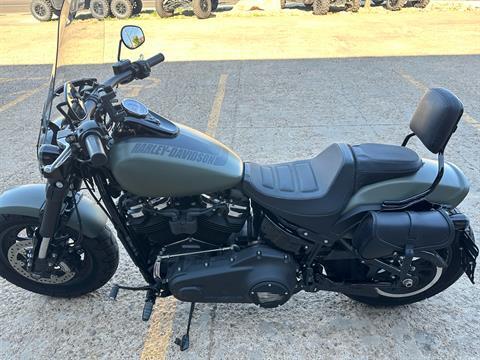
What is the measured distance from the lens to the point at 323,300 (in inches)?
106

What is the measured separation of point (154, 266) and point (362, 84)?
5.46 meters

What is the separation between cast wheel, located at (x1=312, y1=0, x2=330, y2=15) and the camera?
44.2 ft

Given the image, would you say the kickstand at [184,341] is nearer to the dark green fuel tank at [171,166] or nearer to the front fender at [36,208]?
the front fender at [36,208]

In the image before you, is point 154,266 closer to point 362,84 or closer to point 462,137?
point 462,137

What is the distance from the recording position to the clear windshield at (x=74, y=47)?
7.03 ft

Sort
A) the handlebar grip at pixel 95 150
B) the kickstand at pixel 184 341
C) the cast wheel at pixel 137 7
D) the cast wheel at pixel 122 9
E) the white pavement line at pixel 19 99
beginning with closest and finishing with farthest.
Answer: the handlebar grip at pixel 95 150 < the kickstand at pixel 184 341 < the white pavement line at pixel 19 99 < the cast wheel at pixel 122 9 < the cast wheel at pixel 137 7

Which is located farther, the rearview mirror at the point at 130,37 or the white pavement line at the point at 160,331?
the white pavement line at the point at 160,331

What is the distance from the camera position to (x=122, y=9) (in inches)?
547

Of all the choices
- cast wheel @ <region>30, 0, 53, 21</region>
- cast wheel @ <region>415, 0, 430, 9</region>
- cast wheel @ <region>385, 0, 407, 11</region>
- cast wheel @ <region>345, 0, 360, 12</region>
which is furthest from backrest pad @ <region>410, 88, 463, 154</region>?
cast wheel @ <region>30, 0, 53, 21</region>

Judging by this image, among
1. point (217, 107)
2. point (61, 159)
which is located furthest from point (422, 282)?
point (217, 107)

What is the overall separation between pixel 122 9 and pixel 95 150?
13.8 metres

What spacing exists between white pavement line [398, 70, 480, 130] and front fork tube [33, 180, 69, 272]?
4.74 meters

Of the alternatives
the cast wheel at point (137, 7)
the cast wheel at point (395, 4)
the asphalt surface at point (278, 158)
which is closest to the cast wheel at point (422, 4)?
the cast wheel at point (395, 4)

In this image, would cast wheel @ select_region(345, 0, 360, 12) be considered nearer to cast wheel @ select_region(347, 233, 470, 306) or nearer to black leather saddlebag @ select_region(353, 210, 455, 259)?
cast wheel @ select_region(347, 233, 470, 306)
